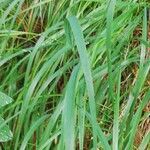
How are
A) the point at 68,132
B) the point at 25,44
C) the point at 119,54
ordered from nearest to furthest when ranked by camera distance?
the point at 68,132, the point at 119,54, the point at 25,44

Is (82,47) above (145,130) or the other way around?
above

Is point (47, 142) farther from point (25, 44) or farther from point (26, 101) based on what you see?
point (25, 44)

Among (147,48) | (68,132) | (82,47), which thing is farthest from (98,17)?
(68,132)

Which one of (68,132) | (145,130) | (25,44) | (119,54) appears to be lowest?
(145,130)

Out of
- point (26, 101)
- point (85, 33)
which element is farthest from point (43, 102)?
point (85, 33)

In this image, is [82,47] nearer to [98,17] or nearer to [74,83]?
[74,83]

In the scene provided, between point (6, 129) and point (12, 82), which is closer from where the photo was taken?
point (6, 129)

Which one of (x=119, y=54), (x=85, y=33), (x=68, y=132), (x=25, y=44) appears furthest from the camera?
(x=25, y=44)
